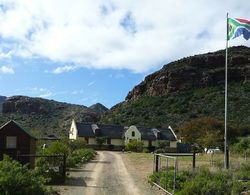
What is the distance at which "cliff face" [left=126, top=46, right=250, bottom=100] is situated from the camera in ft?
410

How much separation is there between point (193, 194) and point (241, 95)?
91713mm

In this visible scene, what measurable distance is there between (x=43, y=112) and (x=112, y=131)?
45898 mm

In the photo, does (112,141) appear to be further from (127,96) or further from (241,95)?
(127,96)

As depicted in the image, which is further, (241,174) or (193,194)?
(241,174)

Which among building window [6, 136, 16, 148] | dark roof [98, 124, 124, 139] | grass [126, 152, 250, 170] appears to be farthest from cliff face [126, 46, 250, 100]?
building window [6, 136, 16, 148]

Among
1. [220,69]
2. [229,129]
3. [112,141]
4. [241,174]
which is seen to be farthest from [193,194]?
[220,69]

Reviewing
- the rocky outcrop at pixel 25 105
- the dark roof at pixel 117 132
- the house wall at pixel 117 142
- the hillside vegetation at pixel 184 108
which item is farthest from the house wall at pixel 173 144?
the rocky outcrop at pixel 25 105

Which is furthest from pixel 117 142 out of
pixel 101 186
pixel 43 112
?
pixel 101 186

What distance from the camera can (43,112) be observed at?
139125 mm

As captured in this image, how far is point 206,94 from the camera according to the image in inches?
4633

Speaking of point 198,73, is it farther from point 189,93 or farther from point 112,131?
point 112,131

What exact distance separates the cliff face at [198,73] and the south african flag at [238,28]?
93847mm

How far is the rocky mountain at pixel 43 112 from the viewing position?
13050cm

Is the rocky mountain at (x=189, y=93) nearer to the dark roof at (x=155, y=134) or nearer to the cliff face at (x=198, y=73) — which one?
the cliff face at (x=198, y=73)
